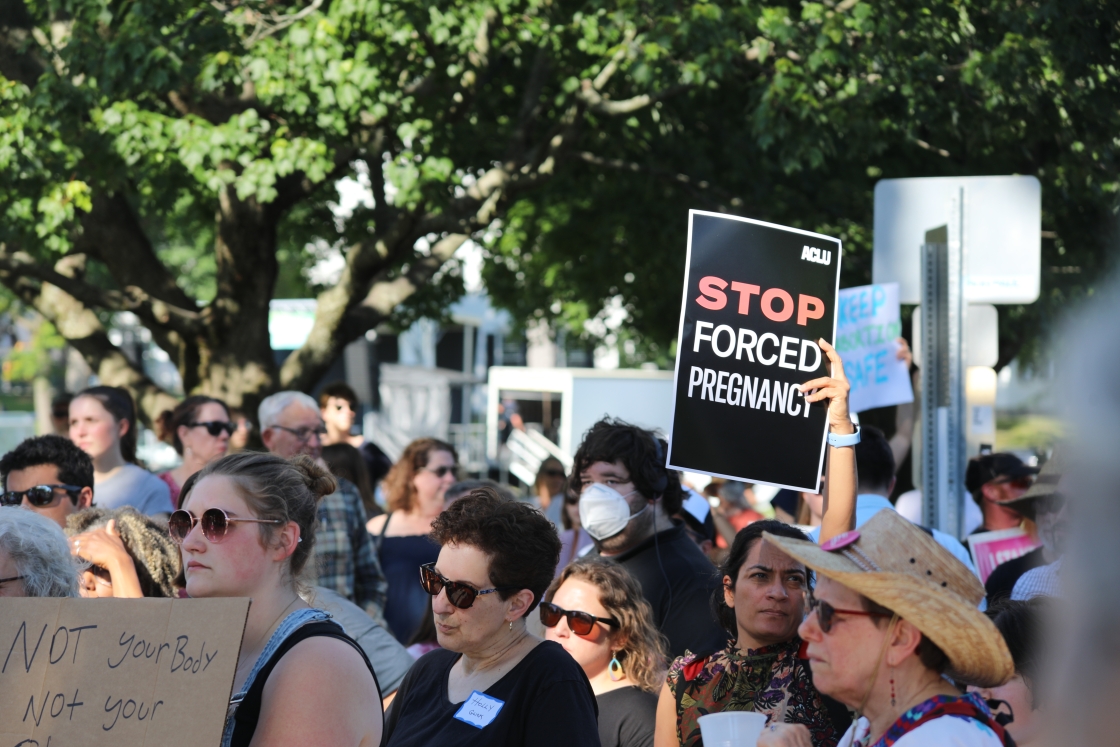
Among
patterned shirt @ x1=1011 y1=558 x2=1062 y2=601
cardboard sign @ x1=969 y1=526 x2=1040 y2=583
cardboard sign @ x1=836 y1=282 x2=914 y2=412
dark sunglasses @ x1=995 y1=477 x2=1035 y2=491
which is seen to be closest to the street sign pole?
cardboard sign @ x1=836 y1=282 x2=914 y2=412

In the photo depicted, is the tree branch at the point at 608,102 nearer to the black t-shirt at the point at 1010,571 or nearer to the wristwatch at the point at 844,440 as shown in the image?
the black t-shirt at the point at 1010,571

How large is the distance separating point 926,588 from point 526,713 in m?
1.21

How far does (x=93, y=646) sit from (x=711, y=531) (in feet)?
14.3

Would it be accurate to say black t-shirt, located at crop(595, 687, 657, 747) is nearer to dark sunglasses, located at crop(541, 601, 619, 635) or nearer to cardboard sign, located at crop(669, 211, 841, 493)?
dark sunglasses, located at crop(541, 601, 619, 635)

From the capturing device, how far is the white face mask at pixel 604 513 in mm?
4438

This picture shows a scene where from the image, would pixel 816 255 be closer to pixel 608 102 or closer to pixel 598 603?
pixel 598 603

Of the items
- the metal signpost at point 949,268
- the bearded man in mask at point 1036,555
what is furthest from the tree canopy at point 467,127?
the bearded man in mask at point 1036,555

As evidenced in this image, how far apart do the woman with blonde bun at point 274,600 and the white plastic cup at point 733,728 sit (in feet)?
2.34

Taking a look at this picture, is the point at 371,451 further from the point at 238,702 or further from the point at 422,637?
the point at 238,702

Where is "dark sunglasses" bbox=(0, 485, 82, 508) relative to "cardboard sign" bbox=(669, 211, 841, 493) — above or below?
below

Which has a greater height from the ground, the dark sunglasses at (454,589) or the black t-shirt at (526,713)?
the dark sunglasses at (454,589)

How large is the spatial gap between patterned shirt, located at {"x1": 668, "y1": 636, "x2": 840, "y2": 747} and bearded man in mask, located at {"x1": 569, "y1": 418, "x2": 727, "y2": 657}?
0.79m

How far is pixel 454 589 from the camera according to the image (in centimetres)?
314

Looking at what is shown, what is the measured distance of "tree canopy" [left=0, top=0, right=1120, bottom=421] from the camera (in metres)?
8.99
